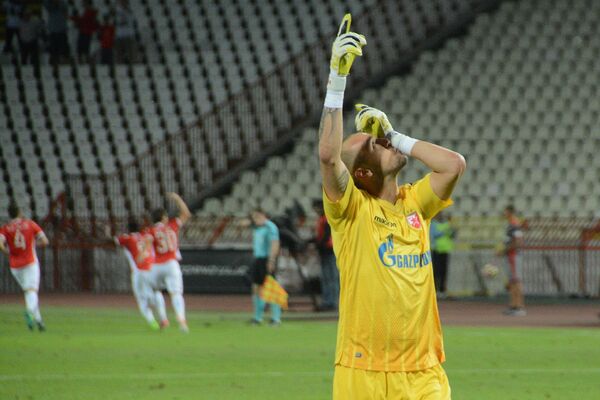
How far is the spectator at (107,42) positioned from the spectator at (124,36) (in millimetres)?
175

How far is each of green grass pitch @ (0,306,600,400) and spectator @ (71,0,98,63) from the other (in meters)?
15.6

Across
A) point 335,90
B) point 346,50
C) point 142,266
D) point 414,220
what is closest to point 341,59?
point 346,50

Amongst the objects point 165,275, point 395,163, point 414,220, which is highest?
point 395,163

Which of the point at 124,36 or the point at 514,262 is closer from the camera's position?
the point at 514,262

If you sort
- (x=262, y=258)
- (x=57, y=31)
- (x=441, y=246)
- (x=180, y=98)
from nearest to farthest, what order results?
(x=262, y=258) → (x=441, y=246) → (x=180, y=98) → (x=57, y=31)

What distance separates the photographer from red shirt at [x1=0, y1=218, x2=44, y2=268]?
1969cm

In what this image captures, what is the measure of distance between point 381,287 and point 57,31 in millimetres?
30549

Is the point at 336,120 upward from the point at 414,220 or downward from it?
upward

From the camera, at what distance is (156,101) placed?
33906 millimetres

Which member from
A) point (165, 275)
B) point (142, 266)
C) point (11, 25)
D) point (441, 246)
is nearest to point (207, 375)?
point (165, 275)

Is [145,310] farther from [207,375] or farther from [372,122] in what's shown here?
[372,122]

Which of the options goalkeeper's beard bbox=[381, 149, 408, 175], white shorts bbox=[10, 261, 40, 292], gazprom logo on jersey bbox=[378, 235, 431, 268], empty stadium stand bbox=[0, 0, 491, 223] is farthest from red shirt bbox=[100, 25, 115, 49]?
gazprom logo on jersey bbox=[378, 235, 431, 268]

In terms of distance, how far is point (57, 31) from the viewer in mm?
35000

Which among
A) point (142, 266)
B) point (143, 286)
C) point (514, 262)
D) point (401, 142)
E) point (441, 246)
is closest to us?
point (401, 142)
